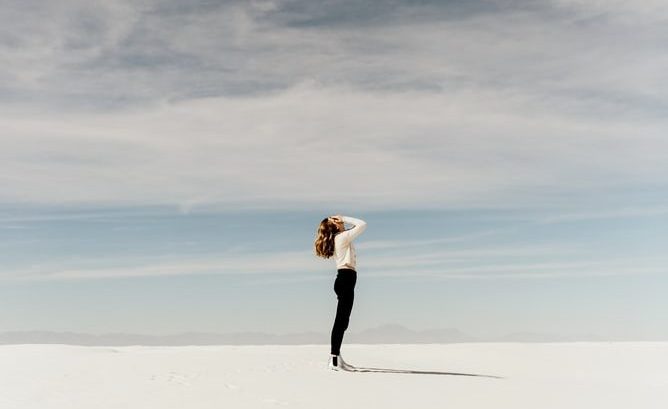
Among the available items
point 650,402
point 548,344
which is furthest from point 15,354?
point 548,344

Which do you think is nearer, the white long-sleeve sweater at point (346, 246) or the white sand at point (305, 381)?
the white sand at point (305, 381)

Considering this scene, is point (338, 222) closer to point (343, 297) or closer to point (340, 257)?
point (340, 257)

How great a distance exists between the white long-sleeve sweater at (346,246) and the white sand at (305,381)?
2034mm

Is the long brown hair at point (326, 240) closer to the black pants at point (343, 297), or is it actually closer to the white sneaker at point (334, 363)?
the black pants at point (343, 297)

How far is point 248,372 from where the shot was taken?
512 inches

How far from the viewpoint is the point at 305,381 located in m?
12.2

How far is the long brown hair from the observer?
43.7 ft

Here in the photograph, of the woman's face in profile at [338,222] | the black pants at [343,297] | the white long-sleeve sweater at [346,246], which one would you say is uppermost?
the woman's face in profile at [338,222]

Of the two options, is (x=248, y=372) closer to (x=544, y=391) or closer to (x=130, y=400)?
(x=130, y=400)

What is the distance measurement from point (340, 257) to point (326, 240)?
0.44 metres

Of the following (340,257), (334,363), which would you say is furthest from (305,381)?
(340,257)

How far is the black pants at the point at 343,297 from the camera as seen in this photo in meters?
13.1

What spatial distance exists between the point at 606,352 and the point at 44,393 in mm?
14849

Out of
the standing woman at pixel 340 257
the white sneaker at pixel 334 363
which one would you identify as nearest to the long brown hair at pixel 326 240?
the standing woman at pixel 340 257
